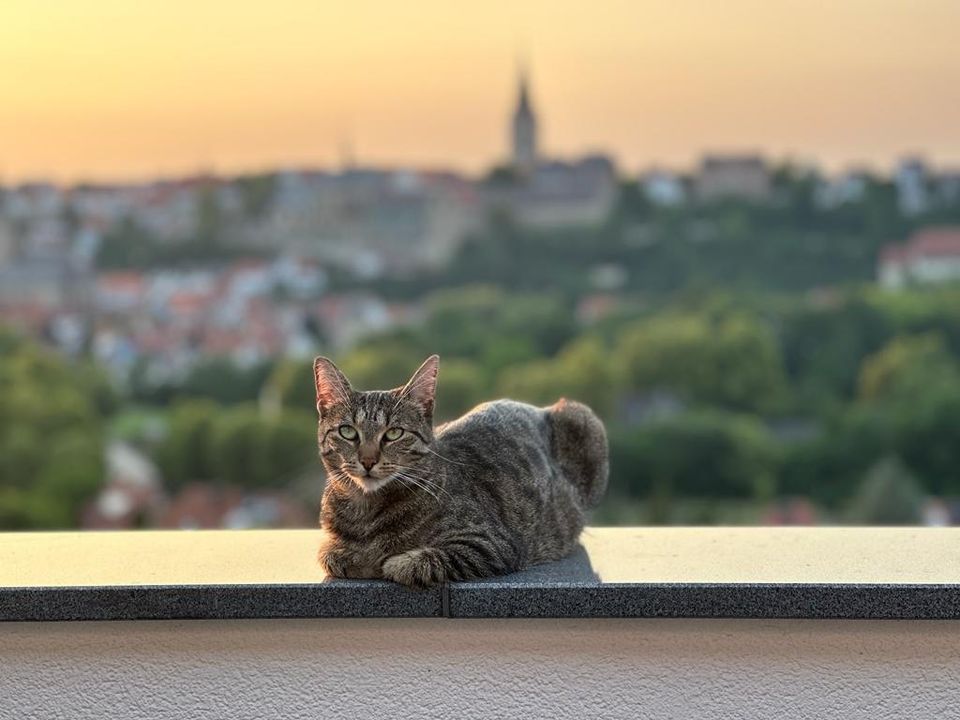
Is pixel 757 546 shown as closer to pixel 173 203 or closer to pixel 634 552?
pixel 634 552

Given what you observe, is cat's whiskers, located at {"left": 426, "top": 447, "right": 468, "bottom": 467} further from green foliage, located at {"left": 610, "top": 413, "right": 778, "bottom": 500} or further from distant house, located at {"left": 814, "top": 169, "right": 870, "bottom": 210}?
distant house, located at {"left": 814, "top": 169, "right": 870, "bottom": 210}

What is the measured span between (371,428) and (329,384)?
8cm

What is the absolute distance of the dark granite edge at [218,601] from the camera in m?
1.47

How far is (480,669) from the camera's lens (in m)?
1.50

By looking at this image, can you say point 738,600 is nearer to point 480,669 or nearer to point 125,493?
point 480,669

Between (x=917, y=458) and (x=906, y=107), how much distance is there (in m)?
11.2

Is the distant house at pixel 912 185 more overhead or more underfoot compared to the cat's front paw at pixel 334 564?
more overhead

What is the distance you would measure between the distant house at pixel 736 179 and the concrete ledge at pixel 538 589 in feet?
120

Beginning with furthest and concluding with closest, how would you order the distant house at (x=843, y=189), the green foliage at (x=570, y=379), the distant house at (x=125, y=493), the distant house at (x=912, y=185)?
the distant house at (x=912, y=185)
the distant house at (x=843, y=189)
the green foliage at (x=570, y=379)
the distant house at (x=125, y=493)

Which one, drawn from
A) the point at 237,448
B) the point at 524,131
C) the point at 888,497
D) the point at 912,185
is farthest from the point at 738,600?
the point at 524,131

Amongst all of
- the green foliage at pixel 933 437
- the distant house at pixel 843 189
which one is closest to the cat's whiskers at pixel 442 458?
the green foliage at pixel 933 437

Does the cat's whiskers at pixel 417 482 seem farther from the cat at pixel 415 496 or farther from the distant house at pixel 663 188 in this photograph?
the distant house at pixel 663 188

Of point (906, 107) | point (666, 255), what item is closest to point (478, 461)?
point (666, 255)

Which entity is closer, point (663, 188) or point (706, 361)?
point (706, 361)
